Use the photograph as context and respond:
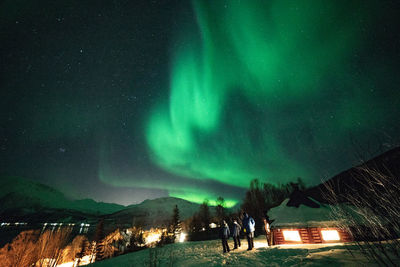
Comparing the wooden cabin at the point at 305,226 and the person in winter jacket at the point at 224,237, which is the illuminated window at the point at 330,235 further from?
the person in winter jacket at the point at 224,237

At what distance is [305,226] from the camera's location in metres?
13.2

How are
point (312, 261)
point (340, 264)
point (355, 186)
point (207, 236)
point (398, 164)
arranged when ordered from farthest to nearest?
point (207, 236) < point (355, 186) < point (398, 164) < point (312, 261) < point (340, 264)

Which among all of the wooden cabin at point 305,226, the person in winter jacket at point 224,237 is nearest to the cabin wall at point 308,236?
the wooden cabin at point 305,226

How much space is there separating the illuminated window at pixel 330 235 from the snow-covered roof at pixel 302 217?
0.50m

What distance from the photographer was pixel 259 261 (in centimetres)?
847

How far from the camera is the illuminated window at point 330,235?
12188mm

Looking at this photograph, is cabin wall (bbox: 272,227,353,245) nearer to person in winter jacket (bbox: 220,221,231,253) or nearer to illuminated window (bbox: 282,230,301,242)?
illuminated window (bbox: 282,230,301,242)

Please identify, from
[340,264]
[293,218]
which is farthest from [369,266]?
[293,218]

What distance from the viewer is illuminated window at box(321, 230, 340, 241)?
1219 centimetres

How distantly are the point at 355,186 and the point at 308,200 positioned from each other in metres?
3.55

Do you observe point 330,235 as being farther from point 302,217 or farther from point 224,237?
point 224,237

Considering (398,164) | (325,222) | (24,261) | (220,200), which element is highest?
(220,200)

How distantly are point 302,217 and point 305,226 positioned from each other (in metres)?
0.73

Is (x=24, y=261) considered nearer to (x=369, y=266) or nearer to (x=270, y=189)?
(x=369, y=266)
